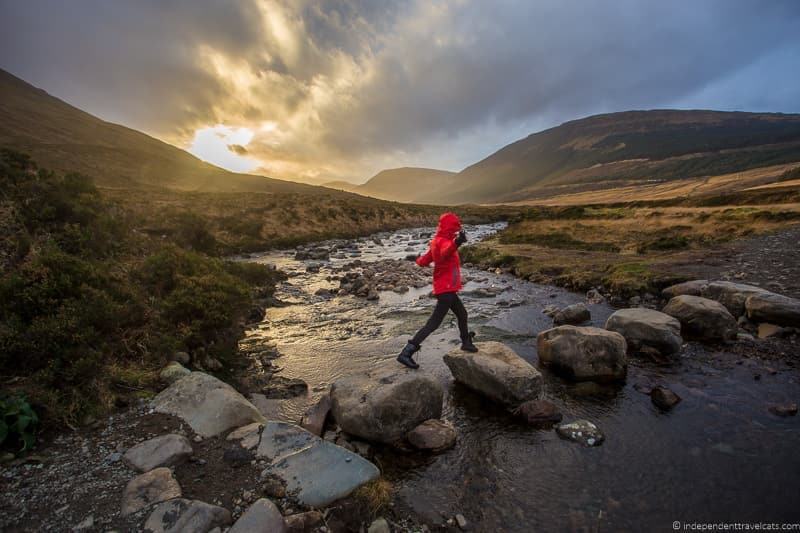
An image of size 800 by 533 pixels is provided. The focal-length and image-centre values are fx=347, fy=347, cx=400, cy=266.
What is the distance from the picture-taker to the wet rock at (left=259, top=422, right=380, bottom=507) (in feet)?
15.8

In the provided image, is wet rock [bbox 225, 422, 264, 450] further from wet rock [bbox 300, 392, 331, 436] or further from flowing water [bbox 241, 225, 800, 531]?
flowing water [bbox 241, 225, 800, 531]

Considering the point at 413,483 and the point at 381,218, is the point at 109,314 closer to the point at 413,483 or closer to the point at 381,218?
the point at 413,483

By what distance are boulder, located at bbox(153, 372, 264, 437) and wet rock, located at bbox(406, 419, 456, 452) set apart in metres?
2.94

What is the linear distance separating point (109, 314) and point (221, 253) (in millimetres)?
21166

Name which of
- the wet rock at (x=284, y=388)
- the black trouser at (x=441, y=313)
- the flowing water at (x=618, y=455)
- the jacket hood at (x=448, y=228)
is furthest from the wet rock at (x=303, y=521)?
the jacket hood at (x=448, y=228)

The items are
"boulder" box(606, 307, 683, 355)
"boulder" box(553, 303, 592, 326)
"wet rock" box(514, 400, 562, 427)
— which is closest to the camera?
"wet rock" box(514, 400, 562, 427)

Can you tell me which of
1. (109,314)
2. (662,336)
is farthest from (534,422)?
(109,314)

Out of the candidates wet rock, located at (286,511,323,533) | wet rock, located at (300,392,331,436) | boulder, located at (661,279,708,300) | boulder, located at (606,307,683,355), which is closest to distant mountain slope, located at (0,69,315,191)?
wet rock, located at (300,392,331,436)

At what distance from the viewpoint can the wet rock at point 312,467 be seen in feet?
15.8

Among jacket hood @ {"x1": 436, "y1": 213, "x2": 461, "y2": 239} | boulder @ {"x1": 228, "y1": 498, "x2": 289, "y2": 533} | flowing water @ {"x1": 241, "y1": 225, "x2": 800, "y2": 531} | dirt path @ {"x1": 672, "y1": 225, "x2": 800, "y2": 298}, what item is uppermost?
jacket hood @ {"x1": 436, "y1": 213, "x2": 461, "y2": 239}

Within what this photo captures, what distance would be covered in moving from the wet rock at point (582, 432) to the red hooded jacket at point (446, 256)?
357 cm

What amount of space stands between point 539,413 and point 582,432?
82 centimetres

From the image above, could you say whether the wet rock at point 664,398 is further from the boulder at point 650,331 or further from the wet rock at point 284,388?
the wet rock at point 284,388

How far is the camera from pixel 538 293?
664 inches
